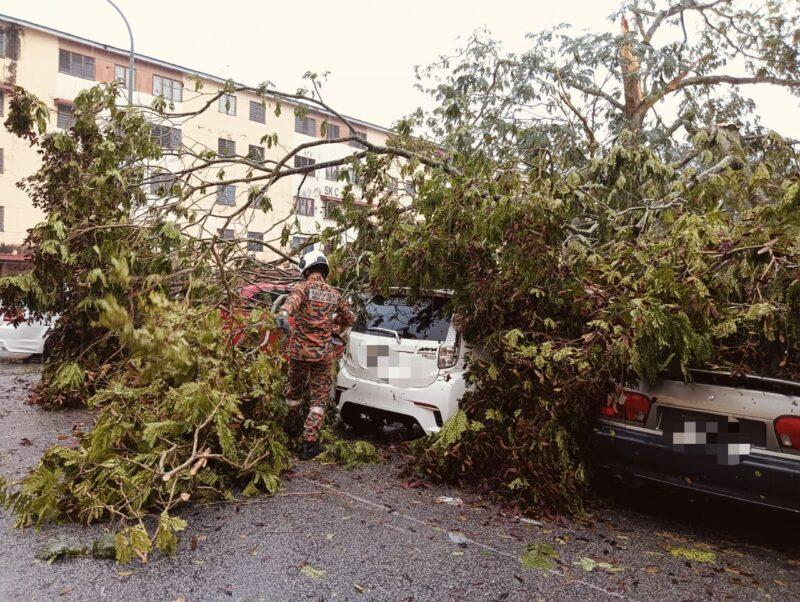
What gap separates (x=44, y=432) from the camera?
19.4ft

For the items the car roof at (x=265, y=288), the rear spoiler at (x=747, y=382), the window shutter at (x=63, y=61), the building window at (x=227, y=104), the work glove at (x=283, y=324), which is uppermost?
the window shutter at (x=63, y=61)

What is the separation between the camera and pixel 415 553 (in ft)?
11.5

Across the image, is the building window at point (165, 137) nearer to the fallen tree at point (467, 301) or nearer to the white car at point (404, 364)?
the fallen tree at point (467, 301)

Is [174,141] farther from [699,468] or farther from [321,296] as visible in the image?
[699,468]

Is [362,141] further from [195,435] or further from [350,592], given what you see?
[350,592]

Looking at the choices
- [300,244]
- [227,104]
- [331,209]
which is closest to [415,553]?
[331,209]

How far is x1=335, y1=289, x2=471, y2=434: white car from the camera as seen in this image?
4.93 metres

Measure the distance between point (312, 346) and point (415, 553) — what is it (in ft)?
7.01

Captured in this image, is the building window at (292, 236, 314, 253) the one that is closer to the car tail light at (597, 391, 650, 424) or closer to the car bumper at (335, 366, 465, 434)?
the car bumper at (335, 366, 465, 434)

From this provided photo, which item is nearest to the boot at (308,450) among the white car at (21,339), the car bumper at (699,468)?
the car bumper at (699,468)

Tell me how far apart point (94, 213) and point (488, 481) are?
16.6ft

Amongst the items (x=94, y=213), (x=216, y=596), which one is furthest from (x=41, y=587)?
(x=94, y=213)

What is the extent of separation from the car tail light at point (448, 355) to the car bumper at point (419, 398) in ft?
0.26

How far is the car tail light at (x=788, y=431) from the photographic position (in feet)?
11.2
